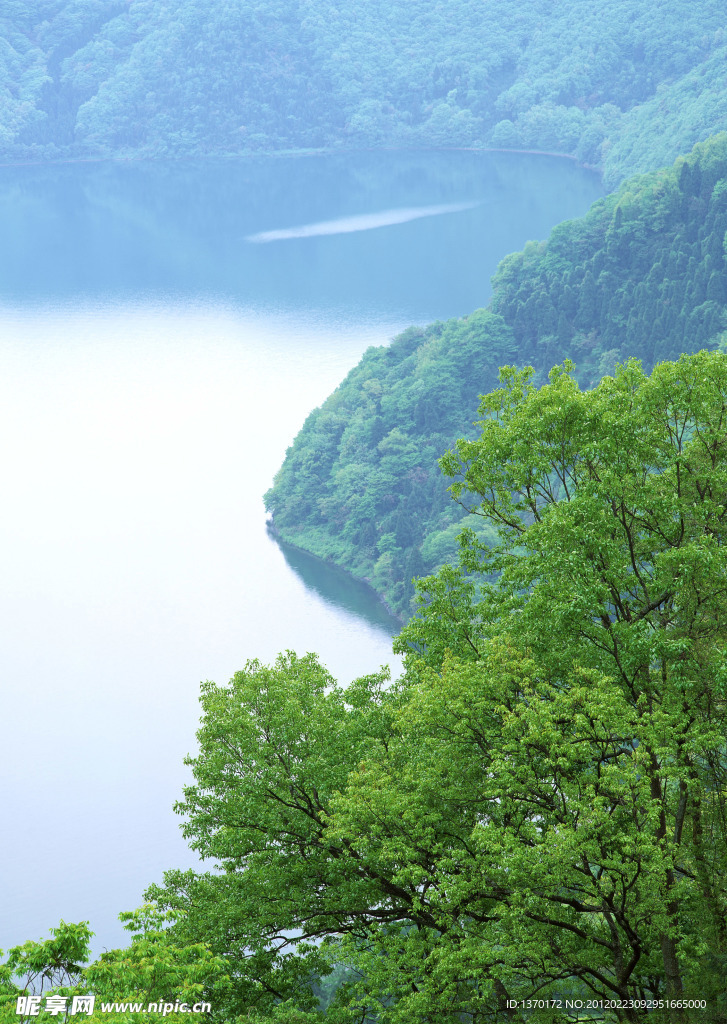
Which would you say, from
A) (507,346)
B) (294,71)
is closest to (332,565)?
(507,346)

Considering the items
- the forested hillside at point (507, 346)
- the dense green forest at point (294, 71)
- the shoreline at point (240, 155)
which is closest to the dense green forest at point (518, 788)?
the forested hillside at point (507, 346)

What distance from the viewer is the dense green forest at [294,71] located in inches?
6998

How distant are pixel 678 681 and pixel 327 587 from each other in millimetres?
57272

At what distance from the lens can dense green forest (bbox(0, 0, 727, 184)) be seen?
177750 mm

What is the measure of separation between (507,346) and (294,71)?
4513 inches

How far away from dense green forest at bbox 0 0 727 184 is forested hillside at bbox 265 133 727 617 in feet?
274

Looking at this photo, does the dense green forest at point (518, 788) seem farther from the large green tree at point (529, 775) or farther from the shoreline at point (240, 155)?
the shoreline at point (240, 155)

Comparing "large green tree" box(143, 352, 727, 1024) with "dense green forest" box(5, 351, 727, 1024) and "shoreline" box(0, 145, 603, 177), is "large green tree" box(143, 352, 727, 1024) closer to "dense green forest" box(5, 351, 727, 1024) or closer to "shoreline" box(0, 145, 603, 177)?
"dense green forest" box(5, 351, 727, 1024)

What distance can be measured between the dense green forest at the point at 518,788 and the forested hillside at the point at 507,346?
56845 mm

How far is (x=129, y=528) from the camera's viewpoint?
3351 inches

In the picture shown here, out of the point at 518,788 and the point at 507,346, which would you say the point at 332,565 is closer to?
the point at 507,346

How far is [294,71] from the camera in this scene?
192 meters

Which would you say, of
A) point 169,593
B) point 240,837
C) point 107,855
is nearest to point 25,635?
point 169,593

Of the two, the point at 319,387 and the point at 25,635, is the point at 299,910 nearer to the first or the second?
the point at 25,635
